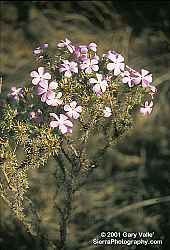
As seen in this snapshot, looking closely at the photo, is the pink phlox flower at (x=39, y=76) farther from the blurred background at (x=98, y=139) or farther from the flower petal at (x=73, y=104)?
the blurred background at (x=98, y=139)

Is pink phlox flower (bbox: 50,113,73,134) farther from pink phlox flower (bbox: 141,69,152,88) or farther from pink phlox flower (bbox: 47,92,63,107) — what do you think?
pink phlox flower (bbox: 141,69,152,88)

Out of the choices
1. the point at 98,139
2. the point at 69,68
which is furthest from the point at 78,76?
the point at 98,139

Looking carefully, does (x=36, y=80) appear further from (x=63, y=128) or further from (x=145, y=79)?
(x=145, y=79)

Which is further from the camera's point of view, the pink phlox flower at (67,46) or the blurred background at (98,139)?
the blurred background at (98,139)

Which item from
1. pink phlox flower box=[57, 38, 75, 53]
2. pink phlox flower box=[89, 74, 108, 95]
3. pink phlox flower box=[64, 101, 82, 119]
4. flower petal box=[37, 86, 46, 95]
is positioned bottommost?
pink phlox flower box=[64, 101, 82, 119]

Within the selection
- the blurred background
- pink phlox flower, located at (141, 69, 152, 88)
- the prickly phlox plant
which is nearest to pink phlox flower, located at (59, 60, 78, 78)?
the prickly phlox plant

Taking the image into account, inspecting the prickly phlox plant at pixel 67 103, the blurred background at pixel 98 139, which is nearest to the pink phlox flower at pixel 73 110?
the prickly phlox plant at pixel 67 103

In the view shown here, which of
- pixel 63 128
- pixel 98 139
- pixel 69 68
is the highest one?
pixel 98 139

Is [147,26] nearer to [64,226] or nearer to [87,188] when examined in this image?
[87,188]
